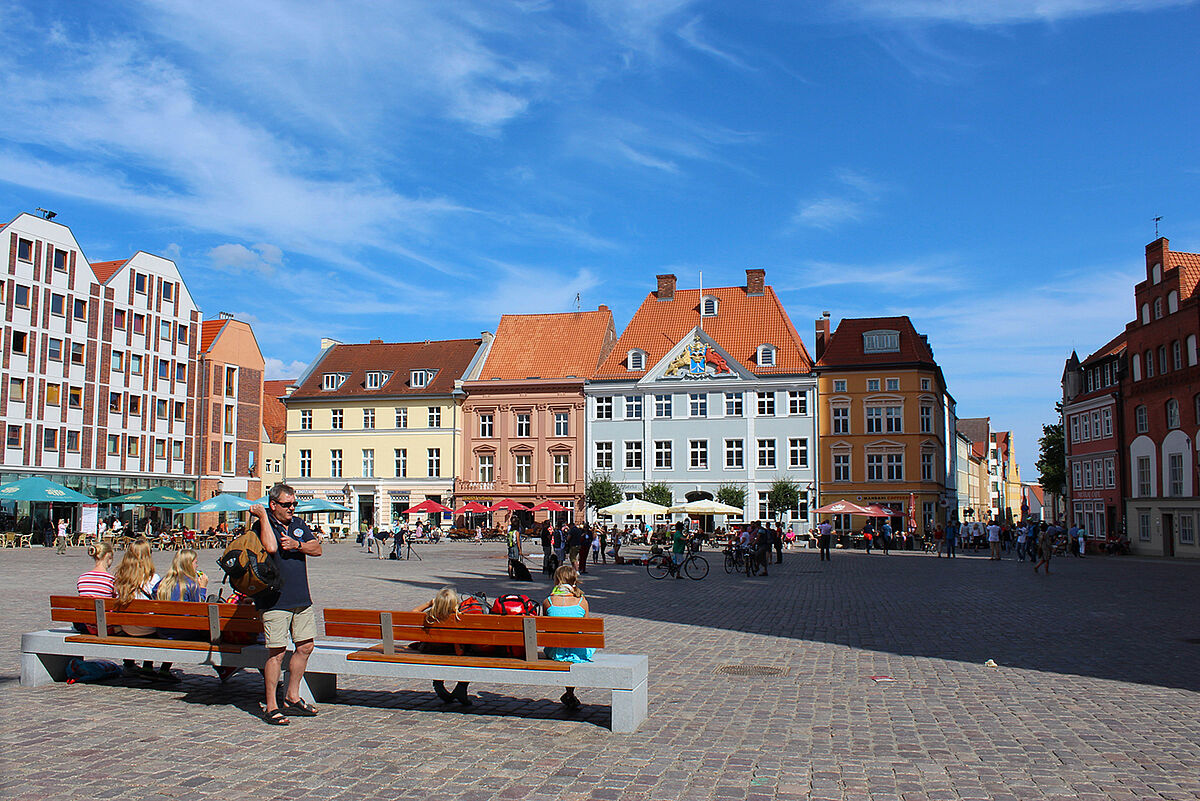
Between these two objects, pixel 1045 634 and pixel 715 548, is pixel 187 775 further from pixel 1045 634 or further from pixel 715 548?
pixel 715 548

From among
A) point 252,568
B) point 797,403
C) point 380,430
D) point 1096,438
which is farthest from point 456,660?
point 380,430

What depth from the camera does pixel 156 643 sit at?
9.12 m

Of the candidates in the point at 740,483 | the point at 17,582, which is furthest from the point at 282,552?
the point at 740,483

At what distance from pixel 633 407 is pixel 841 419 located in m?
12.8

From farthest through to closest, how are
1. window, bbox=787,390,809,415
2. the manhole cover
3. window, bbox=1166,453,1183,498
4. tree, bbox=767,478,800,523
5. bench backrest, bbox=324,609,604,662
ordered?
window, bbox=787,390,809,415, tree, bbox=767,478,800,523, window, bbox=1166,453,1183,498, the manhole cover, bench backrest, bbox=324,609,604,662

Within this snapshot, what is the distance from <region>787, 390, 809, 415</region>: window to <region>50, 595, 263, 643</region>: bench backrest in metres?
53.3

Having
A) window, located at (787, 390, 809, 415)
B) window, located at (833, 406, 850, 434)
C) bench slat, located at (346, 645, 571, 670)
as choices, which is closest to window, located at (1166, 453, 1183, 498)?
window, located at (833, 406, 850, 434)

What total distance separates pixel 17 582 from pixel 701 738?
20705 mm

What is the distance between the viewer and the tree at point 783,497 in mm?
58688

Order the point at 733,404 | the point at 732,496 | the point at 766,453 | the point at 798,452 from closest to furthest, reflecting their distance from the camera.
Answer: the point at 732,496 < the point at 798,452 < the point at 766,453 < the point at 733,404

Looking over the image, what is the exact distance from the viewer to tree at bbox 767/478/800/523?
58688 mm

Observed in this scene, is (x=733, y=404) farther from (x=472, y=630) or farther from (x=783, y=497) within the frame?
(x=472, y=630)

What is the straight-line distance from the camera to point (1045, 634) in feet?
48.1

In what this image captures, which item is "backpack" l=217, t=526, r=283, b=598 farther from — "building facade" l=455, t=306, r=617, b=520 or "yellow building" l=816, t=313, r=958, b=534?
"building facade" l=455, t=306, r=617, b=520
